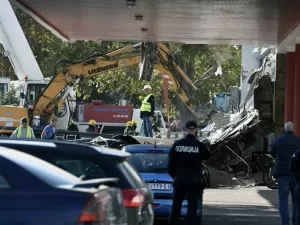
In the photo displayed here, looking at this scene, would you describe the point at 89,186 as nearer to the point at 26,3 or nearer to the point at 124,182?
the point at 124,182

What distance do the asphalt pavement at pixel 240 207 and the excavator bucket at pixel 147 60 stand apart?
5491 mm

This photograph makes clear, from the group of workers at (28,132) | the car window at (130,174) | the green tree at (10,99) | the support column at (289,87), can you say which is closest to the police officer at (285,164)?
the car window at (130,174)

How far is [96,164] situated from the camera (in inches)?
346

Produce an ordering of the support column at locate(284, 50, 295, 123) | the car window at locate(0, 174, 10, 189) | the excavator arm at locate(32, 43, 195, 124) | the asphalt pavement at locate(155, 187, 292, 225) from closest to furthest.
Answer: the car window at locate(0, 174, 10, 189) < the asphalt pavement at locate(155, 187, 292, 225) < the support column at locate(284, 50, 295, 123) < the excavator arm at locate(32, 43, 195, 124)

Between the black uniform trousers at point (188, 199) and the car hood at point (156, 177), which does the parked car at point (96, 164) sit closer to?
the black uniform trousers at point (188, 199)

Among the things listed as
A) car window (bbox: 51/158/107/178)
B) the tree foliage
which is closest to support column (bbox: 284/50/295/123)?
the tree foliage

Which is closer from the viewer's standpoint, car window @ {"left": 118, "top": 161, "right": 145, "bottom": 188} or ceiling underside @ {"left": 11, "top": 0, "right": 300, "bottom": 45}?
car window @ {"left": 118, "top": 161, "right": 145, "bottom": 188}

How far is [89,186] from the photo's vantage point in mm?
7383

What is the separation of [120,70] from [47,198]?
131 feet

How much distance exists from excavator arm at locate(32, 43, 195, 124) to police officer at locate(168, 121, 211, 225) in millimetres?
16779

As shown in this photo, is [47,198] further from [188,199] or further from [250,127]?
[250,127]

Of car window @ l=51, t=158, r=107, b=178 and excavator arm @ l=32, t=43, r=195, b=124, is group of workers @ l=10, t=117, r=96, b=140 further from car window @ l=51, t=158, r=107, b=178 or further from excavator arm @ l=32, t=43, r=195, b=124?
car window @ l=51, t=158, r=107, b=178

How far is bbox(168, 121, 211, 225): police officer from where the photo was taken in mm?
13008

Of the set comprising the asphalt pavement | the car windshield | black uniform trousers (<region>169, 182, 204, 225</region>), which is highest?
the car windshield
